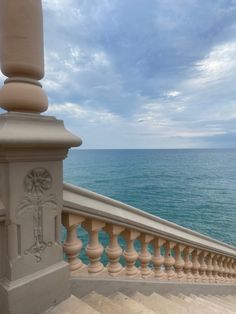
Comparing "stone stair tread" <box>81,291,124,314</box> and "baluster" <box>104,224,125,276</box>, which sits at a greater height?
"baluster" <box>104,224,125,276</box>

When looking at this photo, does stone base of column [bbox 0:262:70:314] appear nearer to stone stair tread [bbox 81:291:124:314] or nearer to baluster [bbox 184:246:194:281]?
stone stair tread [bbox 81:291:124:314]

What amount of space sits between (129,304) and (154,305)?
1.17 feet

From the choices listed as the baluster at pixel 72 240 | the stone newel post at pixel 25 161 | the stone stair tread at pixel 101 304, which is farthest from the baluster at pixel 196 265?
the stone newel post at pixel 25 161

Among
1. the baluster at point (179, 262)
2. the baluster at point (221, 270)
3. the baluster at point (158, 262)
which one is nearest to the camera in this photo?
the baluster at point (158, 262)

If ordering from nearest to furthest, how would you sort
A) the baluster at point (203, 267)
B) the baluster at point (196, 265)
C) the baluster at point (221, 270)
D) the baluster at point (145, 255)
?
1. the baluster at point (145, 255)
2. the baluster at point (196, 265)
3. the baluster at point (203, 267)
4. the baluster at point (221, 270)

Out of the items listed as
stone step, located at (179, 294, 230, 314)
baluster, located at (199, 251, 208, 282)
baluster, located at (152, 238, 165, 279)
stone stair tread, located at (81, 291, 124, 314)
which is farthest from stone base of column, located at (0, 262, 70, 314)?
baluster, located at (199, 251, 208, 282)

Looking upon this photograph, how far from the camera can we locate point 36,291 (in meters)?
1.49

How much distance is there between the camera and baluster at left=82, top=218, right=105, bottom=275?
1.93m

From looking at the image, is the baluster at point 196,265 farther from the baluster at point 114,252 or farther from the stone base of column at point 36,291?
the stone base of column at point 36,291

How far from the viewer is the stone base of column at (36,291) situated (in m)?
1.38

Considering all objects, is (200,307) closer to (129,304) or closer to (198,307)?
(198,307)

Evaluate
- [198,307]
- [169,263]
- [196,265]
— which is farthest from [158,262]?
[196,265]

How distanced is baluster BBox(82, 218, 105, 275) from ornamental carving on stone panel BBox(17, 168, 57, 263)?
1.44 ft

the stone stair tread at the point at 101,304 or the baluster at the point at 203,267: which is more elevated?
the stone stair tread at the point at 101,304
